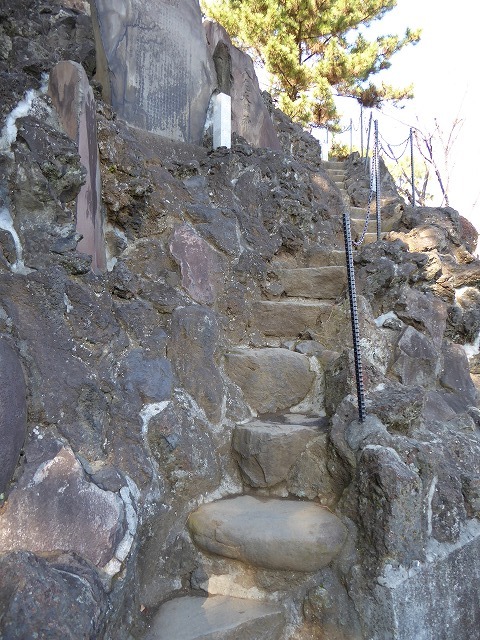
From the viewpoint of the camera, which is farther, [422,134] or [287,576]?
[422,134]

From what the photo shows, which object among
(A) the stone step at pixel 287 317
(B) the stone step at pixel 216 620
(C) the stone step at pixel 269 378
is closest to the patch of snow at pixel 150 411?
(C) the stone step at pixel 269 378

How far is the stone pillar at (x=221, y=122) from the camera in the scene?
13.7 feet

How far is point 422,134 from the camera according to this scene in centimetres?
1170

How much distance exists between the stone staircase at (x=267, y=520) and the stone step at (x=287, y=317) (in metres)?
0.17

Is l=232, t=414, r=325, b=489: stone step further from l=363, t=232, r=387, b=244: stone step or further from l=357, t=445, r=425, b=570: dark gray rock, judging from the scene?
l=363, t=232, r=387, b=244: stone step

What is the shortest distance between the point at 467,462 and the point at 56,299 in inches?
82.5

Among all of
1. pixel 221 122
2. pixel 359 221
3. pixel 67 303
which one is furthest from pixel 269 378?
pixel 359 221

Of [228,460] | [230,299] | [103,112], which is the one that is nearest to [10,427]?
[228,460]

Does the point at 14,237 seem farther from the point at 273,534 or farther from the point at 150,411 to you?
the point at 273,534

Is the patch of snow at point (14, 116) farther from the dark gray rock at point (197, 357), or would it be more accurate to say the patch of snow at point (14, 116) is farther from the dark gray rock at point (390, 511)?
the dark gray rock at point (390, 511)

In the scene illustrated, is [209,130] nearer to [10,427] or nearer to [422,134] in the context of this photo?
[10,427]

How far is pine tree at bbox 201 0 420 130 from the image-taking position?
959cm

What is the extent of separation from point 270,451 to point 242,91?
4277mm

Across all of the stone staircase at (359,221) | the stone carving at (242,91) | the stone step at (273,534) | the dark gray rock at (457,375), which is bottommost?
the stone step at (273,534)
